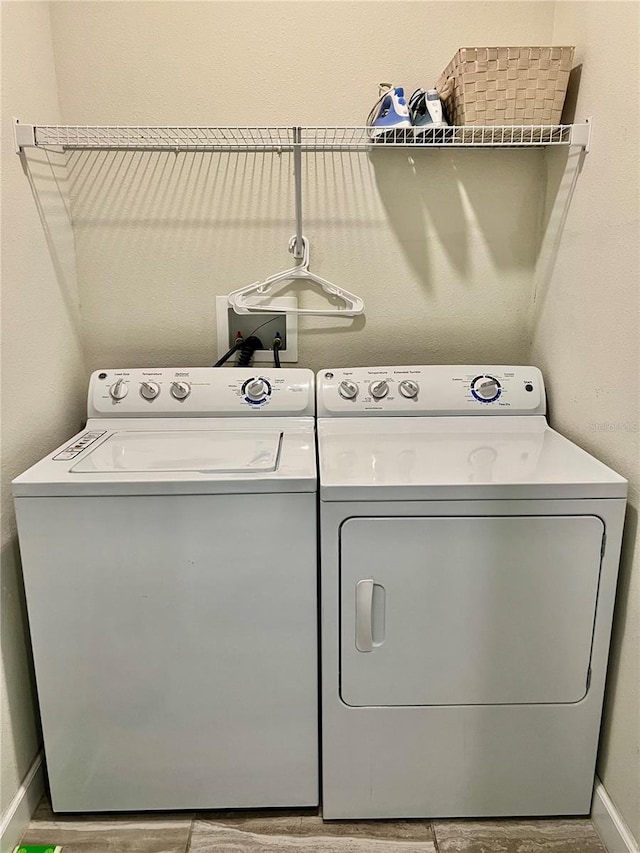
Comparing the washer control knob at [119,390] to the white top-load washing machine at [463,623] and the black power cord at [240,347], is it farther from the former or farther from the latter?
the white top-load washing machine at [463,623]

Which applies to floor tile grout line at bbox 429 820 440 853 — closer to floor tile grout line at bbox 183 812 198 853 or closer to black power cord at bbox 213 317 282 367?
floor tile grout line at bbox 183 812 198 853

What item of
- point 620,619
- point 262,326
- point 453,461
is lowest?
point 620,619

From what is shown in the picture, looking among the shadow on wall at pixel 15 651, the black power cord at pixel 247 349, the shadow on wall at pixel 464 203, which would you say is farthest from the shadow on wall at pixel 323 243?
the shadow on wall at pixel 15 651

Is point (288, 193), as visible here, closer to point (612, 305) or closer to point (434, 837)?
point (612, 305)

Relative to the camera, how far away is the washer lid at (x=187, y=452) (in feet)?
4.59

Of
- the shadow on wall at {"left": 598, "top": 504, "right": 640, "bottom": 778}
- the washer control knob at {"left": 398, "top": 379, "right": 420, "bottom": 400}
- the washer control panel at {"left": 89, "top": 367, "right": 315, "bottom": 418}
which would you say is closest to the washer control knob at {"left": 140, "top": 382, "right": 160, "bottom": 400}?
the washer control panel at {"left": 89, "top": 367, "right": 315, "bottom": 418}

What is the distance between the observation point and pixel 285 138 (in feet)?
5.91

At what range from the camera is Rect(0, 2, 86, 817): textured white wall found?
144 centimetres

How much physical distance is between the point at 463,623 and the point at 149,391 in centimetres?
99

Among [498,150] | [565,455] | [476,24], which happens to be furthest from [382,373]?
[476,24]

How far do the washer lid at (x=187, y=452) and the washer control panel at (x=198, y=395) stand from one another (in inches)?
2.8

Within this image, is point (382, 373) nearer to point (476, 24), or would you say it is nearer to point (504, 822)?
point (476, 24)

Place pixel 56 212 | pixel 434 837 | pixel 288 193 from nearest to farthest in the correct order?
pixel 434 837
pixel 56 212
pixel 288 193

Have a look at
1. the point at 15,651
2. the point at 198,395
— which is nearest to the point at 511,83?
the point at 198,395
